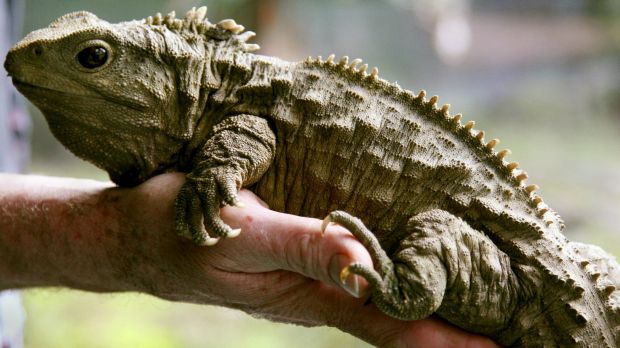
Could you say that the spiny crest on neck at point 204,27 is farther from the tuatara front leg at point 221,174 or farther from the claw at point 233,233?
the claw at point 233,233

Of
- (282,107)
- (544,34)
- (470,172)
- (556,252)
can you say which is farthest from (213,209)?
(544,34)

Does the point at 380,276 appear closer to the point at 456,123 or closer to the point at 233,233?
the point at 233,233

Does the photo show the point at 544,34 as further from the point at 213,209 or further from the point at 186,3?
the point at 213,209

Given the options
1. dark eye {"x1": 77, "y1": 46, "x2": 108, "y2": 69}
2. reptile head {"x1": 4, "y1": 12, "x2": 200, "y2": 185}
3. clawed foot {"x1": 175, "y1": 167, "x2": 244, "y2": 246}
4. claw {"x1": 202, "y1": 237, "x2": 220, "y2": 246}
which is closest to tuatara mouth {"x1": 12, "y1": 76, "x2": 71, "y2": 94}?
reptile head {"x1": 4, "y1": 12, "x2": 200, "y2": 185}

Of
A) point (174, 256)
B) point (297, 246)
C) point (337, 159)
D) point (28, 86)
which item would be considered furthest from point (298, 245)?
point (28, 86)

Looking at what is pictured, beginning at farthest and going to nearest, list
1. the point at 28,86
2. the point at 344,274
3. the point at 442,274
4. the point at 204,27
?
1. the point at 204,27
2. the point at 28,86
3. the point at 442,274
4. the point at 344,274

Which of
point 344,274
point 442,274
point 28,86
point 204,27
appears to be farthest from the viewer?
point 204,27

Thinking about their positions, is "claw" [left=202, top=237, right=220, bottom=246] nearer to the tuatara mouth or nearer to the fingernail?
the fingernail
